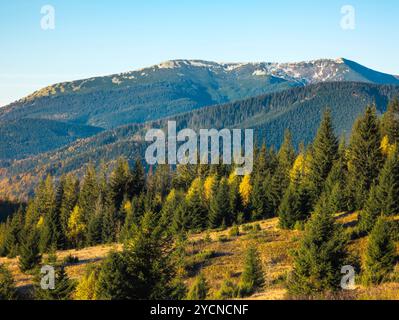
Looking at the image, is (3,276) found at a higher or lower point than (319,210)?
lower

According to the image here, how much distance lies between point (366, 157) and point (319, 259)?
3313 cm

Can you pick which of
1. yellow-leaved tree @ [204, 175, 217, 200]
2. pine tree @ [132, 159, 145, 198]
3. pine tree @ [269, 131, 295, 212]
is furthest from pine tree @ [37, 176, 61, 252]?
pine tree @ [269, 131, 295, 212]

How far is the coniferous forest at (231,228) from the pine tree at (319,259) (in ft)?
0.23

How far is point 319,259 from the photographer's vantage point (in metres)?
27.9

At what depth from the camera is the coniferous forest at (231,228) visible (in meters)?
25.8

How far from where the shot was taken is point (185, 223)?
62.3 meters

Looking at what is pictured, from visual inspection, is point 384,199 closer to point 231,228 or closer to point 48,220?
point 231,228

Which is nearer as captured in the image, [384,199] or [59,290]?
[59,290]

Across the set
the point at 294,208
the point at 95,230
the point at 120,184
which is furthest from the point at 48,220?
the point at 294,208

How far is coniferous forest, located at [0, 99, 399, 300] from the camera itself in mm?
25812

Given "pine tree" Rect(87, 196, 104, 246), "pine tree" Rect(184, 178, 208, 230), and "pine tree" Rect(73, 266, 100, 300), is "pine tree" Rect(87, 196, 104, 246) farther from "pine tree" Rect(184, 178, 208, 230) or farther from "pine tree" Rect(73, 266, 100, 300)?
"pine tree" Rect(73, 266, 100, 300)
